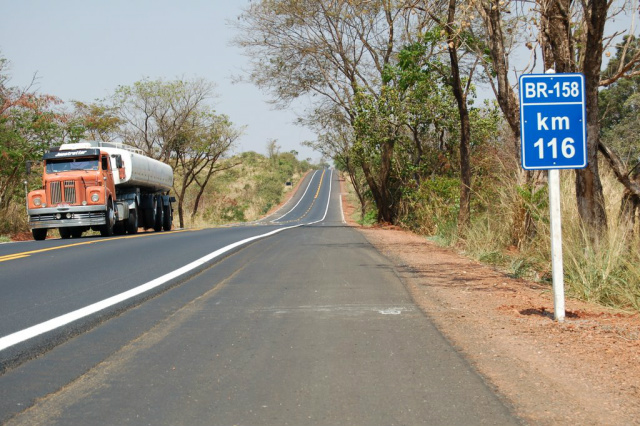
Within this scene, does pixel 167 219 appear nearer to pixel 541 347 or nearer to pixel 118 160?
pixel 118 160

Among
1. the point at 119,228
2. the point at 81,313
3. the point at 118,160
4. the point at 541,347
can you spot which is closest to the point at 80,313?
the point at 81,313

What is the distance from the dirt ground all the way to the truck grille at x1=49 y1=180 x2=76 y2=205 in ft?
54.9

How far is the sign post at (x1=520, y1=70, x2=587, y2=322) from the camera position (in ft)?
22.6

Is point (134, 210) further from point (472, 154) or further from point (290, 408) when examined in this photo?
point (290, 408)

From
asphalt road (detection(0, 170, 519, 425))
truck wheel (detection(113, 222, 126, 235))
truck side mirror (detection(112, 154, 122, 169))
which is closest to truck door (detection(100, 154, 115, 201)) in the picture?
truck side mirror (detection(112, 154, 122, 169))

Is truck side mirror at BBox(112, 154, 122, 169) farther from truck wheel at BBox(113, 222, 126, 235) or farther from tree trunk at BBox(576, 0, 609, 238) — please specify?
tree trunk at BBox(576, 0, 609, 238)

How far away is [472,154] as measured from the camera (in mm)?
27500

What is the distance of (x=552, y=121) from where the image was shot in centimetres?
695

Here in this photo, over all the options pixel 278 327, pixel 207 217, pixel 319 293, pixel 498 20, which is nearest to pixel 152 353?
pixel 278 327

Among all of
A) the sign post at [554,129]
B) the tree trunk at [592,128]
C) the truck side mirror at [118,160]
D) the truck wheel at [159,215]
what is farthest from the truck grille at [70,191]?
the sign post at [554,129]

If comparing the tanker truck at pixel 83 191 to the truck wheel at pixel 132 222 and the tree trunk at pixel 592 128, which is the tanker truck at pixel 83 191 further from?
the tree trunk at pixel 592 128

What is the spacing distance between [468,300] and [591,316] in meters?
1.59

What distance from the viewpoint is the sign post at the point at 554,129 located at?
22.6 ft

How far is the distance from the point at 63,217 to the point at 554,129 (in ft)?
65.0
